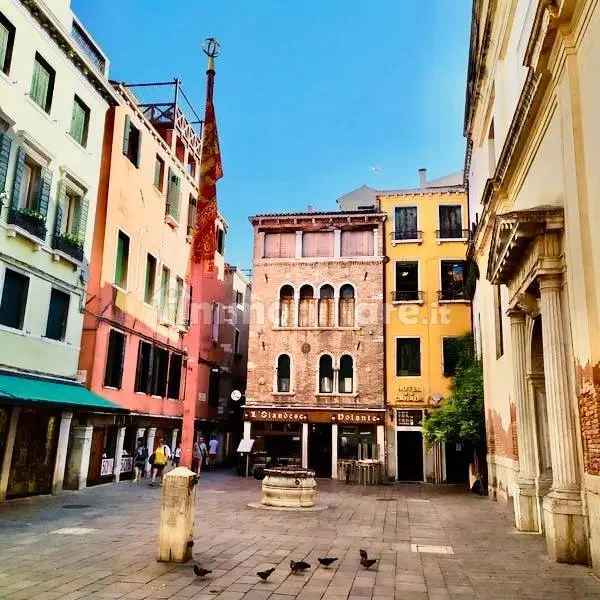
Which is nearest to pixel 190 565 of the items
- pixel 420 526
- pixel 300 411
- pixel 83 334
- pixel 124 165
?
pixel 420 526

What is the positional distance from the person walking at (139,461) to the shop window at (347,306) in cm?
1068

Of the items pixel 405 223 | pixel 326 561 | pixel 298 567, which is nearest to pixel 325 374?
pixel 405 223

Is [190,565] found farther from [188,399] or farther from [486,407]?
[486,407]

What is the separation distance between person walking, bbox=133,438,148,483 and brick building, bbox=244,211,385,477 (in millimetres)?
5825

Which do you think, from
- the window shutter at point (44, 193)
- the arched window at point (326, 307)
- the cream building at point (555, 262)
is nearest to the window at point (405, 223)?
the arched window at point (326, 307)

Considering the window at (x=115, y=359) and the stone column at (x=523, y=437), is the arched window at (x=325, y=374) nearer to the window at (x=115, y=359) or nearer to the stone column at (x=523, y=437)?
the window at (x=115, y=359)

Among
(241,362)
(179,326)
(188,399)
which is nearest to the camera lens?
(188,399)

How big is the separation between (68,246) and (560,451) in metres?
14.1

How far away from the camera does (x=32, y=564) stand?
8273mm

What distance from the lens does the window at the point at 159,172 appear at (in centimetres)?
2440

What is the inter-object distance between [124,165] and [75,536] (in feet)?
46.3

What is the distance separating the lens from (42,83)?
16.9m

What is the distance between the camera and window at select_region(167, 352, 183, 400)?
86.1 ft

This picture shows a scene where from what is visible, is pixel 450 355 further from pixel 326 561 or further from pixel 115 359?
pixel 326 561
